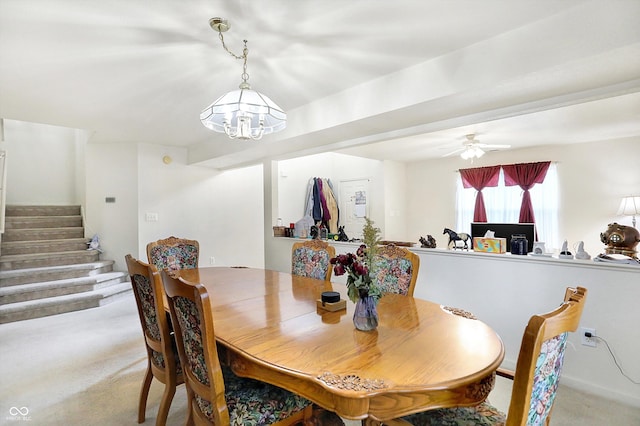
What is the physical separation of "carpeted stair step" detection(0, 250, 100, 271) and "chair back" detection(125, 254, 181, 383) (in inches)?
157

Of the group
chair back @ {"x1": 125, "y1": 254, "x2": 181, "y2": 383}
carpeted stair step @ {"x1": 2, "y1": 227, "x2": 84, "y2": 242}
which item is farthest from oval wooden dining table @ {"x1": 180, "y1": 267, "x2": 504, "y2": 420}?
carpeted stair step @ {"x1": 2, "y1": 227, "x2": 84, "y2": 242}

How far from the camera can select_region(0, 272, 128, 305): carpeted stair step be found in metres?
3.91

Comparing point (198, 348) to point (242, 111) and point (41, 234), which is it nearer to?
point (242, 111)

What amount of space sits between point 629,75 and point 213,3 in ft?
7.98

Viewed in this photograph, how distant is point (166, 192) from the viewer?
513 cm

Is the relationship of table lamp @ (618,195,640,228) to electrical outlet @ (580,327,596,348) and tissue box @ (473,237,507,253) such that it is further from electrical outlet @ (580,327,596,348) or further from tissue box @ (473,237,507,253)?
electrical outlet @ (580,327,596,348)

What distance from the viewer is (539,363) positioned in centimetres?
83

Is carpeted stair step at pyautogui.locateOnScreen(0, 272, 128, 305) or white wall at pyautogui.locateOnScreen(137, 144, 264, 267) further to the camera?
white wall at pyautogui.locateOnScreen(137, 144, 264, 267)

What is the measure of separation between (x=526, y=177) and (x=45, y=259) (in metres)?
7.58

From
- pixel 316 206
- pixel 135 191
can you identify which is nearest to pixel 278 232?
pixel 316 206

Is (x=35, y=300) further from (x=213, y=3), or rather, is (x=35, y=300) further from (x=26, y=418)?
(x=213, y=3)

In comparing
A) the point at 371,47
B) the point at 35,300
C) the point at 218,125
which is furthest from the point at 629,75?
the point at 35,300

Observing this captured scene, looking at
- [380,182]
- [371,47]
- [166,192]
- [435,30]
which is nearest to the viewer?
[435,30]

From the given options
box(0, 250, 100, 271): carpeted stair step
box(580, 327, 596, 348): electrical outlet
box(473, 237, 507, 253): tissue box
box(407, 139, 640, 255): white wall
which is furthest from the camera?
box(407, 139, 640, 255): white wall
